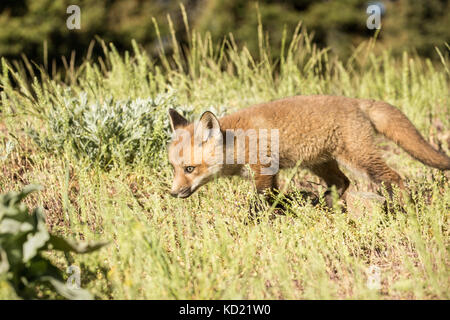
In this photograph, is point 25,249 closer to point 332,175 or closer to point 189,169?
point 189,169

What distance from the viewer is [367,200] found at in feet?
14.3

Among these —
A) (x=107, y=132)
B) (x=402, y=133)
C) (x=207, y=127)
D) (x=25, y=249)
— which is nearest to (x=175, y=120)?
(x=207, y=127)

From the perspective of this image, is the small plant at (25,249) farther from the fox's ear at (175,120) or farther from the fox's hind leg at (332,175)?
the fox's hind leg at (332,175)

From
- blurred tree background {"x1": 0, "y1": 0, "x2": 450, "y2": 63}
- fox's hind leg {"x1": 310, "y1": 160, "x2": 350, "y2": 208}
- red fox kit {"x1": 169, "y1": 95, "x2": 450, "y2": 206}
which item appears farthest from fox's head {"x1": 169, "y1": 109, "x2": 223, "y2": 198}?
blurred tree background {"x1": 0, "y1": 0, "x2": 450, "y2": 63}

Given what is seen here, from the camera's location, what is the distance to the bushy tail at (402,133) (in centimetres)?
445

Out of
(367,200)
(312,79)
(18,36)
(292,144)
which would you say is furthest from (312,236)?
(18,36)

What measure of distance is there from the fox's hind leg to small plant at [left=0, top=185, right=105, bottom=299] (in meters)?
3.20

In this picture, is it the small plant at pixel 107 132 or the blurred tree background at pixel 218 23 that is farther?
the blurred tree background at pixel 218 23

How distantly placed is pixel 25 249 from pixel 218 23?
16.9m

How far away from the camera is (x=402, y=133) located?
4555 millimetres

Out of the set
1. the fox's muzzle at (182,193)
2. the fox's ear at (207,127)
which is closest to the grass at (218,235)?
the fox's muzzle at (182,193)

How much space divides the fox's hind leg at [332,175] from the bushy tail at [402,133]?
2.37 feet

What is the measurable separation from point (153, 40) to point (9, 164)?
14724mm
